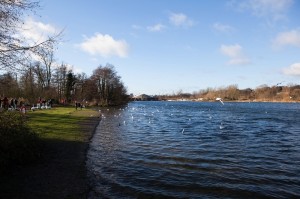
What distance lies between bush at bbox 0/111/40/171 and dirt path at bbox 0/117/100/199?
1.60 ft

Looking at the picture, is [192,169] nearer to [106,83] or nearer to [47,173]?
[47,173]

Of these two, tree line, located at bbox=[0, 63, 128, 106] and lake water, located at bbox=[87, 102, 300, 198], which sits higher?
tree line, located at bbox=[0, 63, 128, 106]

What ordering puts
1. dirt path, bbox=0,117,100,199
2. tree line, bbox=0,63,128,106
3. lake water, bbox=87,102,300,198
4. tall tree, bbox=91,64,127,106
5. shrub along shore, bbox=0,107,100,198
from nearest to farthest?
1. dirt path, bbox=0,117,100,199
2. shrub along shore, bbox=0,107,100,198
3. lake water, bbox=87,102,300,198
4. tree line, bbox=0,63,128,106
5. tall tree, bbox=91,64,127,106

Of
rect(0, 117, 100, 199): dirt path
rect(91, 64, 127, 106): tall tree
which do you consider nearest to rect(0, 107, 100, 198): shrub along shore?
rect(0, 117, 100, 199): dirt path

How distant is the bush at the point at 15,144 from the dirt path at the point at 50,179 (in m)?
0.49

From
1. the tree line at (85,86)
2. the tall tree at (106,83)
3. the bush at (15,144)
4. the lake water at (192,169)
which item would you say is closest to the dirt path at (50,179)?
the bush at (15,144)

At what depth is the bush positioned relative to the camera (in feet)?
45.4

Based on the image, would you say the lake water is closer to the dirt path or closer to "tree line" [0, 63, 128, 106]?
the dirt path

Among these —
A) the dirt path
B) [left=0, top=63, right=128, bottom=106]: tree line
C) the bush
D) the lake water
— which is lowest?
the lake water

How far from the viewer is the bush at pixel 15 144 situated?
13.9 metres

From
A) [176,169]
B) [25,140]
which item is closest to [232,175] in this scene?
[176,169]

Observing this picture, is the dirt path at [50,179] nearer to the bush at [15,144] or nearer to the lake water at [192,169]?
the bush at [15,144]

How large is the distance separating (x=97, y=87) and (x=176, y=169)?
95050 millimetres

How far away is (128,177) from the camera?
14.5 meters
